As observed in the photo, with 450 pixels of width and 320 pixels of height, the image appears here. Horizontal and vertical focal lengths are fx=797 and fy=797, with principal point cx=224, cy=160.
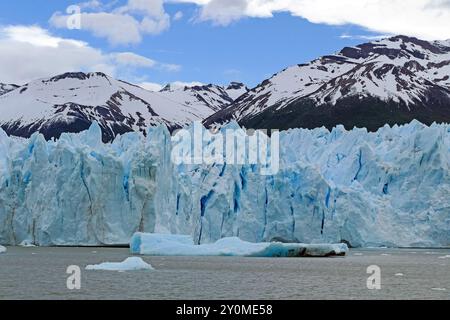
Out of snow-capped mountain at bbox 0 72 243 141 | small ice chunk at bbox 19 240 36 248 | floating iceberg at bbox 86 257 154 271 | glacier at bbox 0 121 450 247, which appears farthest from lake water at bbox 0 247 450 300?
snow-capped mountain at bbox 0 72 243 141

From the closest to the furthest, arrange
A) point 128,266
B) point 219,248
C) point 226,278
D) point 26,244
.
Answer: point 226,278, point 128,266, point 219,248, point 26,244

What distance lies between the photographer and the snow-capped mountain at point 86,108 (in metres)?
142

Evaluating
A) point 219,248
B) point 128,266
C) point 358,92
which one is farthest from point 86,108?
point 128,266

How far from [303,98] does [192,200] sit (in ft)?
301

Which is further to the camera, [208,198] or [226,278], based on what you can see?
[208,198]

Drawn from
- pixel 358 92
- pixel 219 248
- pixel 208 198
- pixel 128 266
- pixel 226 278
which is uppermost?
pixel 358 92

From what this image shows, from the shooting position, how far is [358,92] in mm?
128250

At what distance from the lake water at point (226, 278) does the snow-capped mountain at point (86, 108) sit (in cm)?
10216

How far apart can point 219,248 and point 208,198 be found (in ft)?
22.6

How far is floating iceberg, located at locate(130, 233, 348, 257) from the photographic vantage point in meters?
35.7

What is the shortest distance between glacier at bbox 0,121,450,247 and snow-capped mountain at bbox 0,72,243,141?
93087 millimetres

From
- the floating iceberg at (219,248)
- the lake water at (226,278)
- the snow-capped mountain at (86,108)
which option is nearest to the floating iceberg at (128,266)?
the lake water at (226,278)

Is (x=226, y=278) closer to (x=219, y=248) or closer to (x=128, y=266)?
(x=128, y=266)

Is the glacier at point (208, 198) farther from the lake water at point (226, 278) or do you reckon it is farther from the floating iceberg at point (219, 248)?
the floating iceberg at point (219, 248)
